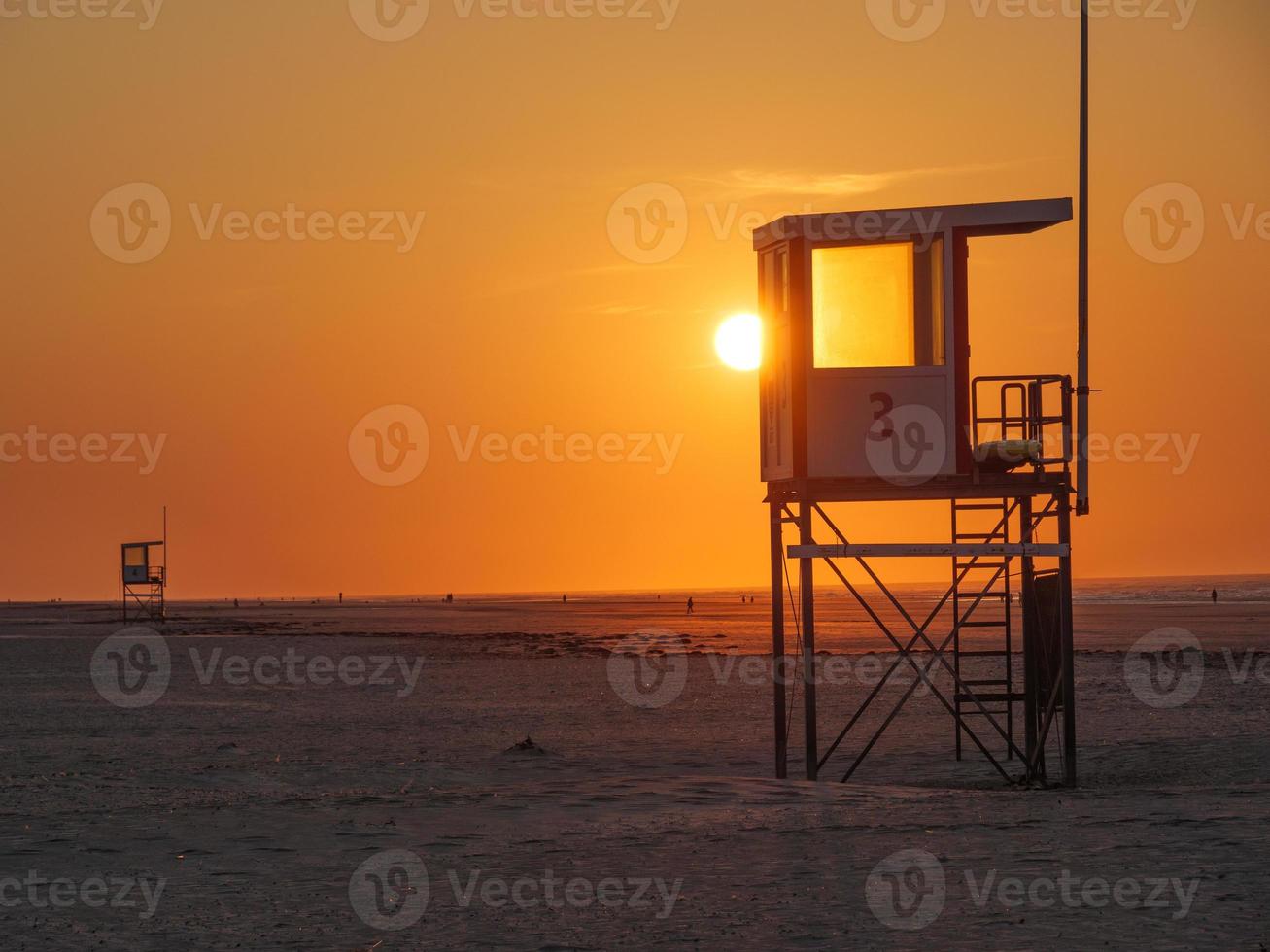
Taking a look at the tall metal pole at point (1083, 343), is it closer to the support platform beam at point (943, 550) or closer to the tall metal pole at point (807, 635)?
the support platform beam at point (943, 550)

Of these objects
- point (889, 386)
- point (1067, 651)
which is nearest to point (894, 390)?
point (889, 386)

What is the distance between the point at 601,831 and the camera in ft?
50.0

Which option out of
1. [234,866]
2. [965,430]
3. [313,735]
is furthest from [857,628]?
[234,866]

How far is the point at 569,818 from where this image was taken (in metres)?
15.9

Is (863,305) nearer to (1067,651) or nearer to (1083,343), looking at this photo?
(1083,343)

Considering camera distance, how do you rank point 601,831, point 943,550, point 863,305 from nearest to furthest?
1. point 601,831
2. point 863,305
3. point 943,550

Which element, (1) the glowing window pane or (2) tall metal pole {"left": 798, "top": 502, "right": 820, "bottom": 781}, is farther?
(2) tall metal pole {"left": 798, "top": 502, "right": 820, "bottom": 781}

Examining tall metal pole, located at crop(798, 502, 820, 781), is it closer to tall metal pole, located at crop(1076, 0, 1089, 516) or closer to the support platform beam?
the support platform beam

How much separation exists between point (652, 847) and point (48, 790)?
8.71m

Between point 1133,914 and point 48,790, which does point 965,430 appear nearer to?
point 1133,914

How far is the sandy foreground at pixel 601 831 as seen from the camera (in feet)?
37.2

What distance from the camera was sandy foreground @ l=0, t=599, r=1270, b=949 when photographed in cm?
1133

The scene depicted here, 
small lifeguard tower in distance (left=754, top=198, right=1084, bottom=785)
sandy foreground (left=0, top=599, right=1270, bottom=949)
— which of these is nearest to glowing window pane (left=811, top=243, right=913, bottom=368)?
small lifeguard tower in distance (left=754, top=198, right=1084, bottom=785)

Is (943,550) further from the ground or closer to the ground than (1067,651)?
further from the ground
